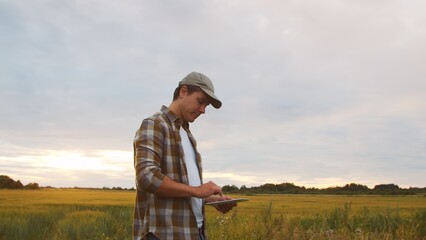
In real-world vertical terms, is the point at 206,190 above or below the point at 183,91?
below

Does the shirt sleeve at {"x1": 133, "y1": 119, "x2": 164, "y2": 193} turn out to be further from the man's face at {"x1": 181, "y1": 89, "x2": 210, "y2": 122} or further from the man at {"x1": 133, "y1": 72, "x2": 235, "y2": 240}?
the man's face at {"x1": 181, "y1": 89, "x2": 210, "y2": 122}

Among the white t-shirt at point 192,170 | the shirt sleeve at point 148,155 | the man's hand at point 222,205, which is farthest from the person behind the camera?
the man's hand at point 222,205

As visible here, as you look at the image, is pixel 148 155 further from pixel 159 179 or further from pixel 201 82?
pixel 201 82

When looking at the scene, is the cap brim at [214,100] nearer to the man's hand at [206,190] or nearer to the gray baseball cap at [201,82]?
the gray baseball cap at [201,82]

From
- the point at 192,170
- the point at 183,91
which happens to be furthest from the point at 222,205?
the point at 183,91

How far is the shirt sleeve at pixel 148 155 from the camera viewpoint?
2447 mm

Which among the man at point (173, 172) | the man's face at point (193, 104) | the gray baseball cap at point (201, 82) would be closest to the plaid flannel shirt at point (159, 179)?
the man at point (173, 172)

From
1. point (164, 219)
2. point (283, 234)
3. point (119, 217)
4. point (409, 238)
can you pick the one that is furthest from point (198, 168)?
point (119, 217)

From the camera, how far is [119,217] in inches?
587

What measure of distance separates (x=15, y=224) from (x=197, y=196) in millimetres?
10855

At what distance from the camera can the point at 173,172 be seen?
103 inches

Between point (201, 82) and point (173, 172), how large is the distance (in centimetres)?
51

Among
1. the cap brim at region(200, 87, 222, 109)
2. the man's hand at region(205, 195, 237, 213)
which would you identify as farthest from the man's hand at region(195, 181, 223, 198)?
the cap brim at region(200, 87, 222, 109)

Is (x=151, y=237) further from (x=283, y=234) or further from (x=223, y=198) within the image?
(x=283, y=234)
